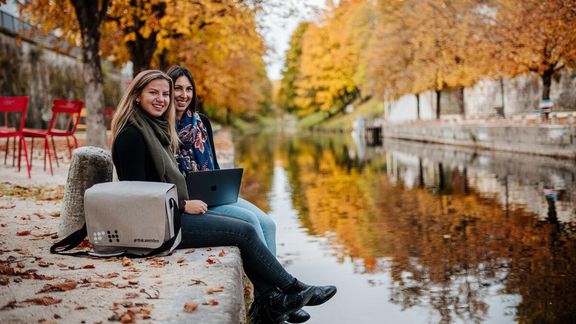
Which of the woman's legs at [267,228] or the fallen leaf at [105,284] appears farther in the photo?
the woman's legs at [267,228]

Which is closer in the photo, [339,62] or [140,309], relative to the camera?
[140,309]

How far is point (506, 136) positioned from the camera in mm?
24422

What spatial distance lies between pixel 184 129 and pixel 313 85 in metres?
58.1

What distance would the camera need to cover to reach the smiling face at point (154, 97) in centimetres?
456

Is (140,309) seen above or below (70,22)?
below

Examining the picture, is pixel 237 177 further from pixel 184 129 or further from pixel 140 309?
pixel 140 309

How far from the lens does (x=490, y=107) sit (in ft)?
125

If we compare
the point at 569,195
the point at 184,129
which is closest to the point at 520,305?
the point at 184,129

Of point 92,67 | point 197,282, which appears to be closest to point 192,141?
point 197,282

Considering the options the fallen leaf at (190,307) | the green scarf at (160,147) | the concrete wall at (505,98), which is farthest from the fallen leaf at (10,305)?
the concrete wall at (505,98)

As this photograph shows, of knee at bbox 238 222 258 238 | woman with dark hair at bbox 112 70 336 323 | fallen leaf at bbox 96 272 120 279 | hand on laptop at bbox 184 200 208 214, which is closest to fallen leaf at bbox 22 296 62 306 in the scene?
fallen leaf at bbox 96 272 120 279

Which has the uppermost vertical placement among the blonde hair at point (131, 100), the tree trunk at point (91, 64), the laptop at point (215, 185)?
the tree trunk at point (91, 64)

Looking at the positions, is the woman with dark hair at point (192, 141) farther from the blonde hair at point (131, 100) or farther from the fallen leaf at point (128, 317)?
the fallen leaf at point (128, 317)

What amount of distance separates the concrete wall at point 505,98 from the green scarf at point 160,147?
22917 millimetres
